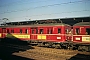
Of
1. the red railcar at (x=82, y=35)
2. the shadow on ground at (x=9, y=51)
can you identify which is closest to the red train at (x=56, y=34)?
the red railcar at (x=82, y=35)

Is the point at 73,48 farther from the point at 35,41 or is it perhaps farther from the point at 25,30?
the point at 25,30

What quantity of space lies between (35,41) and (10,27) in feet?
22.7

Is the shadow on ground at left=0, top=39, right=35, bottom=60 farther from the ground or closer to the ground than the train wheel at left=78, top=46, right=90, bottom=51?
closer to the ground

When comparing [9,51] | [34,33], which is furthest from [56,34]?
[9,51]

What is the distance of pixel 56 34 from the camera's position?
68.3 ft

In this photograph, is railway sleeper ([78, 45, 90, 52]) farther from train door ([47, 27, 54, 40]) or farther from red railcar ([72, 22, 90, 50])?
train door ([47, 27, 54, 40])

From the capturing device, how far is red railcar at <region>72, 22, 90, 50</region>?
1812 cm

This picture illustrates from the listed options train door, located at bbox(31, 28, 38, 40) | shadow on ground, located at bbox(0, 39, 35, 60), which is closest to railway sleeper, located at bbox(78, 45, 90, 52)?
shadow on ground, located at bbox(0, 39, 35, 60)

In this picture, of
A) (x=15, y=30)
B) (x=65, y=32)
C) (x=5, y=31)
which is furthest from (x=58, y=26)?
(x=5, y=31)

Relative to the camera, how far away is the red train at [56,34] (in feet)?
60.8

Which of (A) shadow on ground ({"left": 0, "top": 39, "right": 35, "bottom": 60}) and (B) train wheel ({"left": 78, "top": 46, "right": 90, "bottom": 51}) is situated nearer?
(A) shadow on ground ({"left": 0, "top": 39, "right": 35, "bottom": 60})

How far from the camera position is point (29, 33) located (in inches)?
958

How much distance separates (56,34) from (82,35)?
397cm

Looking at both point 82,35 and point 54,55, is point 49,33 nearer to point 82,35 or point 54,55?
point 82,35
